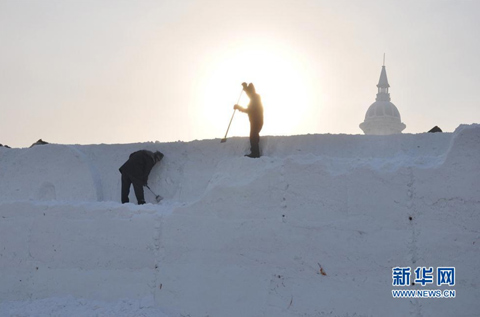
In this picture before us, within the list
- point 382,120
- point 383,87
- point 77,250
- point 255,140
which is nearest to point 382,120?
point 382,120

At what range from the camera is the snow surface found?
5.93 m

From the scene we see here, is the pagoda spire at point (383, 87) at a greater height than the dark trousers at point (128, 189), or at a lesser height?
greater

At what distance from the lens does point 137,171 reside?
8.34m

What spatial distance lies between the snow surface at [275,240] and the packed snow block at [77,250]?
0.01 meters

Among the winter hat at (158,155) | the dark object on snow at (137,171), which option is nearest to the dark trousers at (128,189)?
the dark object on snow at (137,171)

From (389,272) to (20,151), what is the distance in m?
6.16

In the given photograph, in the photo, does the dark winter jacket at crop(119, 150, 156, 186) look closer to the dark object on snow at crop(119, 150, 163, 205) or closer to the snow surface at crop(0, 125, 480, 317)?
the dark object on snow at crop(119, 150, 163, 205)

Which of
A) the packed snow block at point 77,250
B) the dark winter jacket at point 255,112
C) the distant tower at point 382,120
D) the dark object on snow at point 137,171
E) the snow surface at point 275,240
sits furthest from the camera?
the distant tower at point 382,120

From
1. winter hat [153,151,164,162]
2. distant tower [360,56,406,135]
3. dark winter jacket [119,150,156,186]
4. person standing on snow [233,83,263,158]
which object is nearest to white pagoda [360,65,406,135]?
distant tower [360,56,406,135]

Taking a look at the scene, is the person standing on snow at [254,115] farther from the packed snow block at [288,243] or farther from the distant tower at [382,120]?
the distant tower at [382,120]

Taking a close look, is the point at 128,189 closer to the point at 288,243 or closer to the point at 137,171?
the point at 137,171

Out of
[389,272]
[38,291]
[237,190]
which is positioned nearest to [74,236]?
[38,291]

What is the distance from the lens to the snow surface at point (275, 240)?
19.5 feet

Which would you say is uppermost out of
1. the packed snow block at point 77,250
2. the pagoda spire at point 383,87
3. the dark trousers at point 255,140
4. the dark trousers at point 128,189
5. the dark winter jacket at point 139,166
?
the pagoda spire at point 383,87
